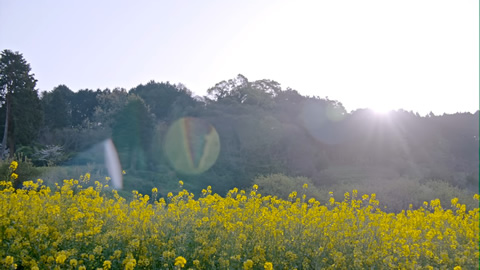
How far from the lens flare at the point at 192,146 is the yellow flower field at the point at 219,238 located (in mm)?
13681

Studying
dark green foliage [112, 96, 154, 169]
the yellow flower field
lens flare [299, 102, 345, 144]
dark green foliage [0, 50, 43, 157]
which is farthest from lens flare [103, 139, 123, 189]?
lens flare [299, 102, 345, 144]

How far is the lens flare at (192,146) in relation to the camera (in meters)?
19.9

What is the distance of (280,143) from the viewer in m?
21.9

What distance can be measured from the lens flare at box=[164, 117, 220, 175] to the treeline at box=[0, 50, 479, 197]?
1.15 feet

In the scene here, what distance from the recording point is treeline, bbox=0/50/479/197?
61.8 feet

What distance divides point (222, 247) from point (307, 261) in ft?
2.72

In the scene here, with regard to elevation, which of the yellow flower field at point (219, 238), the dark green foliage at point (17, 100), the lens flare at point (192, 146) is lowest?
the yellow flower field at point (219, 238)

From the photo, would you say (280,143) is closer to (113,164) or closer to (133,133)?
(133,133)

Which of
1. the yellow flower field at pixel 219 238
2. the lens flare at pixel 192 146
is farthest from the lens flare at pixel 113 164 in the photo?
the yellow flower field at pixel 219 238

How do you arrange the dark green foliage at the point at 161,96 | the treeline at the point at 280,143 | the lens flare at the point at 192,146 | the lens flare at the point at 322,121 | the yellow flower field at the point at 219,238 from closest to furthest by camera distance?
the yellow flower field at the point at 219,238 < the treeline at the point at 280,143 < the lens flare at the point at 192,146 < the lens flare at the point at 322,121 < the dark green foliage at the point at 161,96

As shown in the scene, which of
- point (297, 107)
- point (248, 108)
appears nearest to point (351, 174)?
point (248, 108)

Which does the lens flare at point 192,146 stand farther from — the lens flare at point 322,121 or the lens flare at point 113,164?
the lens flare at point 322,121

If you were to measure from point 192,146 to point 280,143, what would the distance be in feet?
14.6

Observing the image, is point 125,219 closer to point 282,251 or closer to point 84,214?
point 84,214
